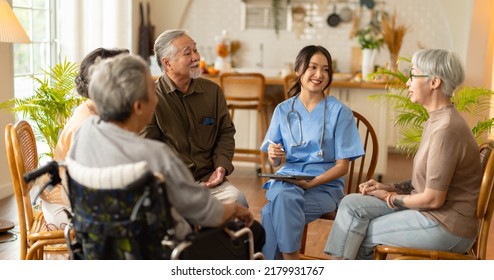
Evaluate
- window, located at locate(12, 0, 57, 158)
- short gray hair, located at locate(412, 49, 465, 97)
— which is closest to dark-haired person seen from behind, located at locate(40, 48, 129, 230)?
short gray hair, located at locate(412, 49, 465, 97)

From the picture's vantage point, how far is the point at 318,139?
3.23 meters

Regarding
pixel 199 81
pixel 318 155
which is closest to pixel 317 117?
pixel 318 155

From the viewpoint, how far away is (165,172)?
1997 mm

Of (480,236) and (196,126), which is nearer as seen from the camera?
(480,236)

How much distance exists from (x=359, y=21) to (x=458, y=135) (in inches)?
211

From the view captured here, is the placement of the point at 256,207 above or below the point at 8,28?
below

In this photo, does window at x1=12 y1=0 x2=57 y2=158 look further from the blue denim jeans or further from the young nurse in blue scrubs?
the blue denim jeans

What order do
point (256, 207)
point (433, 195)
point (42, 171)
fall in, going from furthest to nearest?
point (256, 207), point (433, 195), point (42, 171)

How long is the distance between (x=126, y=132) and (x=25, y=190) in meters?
0.77

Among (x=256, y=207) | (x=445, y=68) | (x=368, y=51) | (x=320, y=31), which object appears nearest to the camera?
(x=445, y=68)

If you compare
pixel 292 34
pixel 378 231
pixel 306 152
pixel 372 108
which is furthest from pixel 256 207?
pixel 292 34

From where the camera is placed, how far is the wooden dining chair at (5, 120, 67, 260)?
2.53m

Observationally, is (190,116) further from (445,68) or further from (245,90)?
(245,90)
